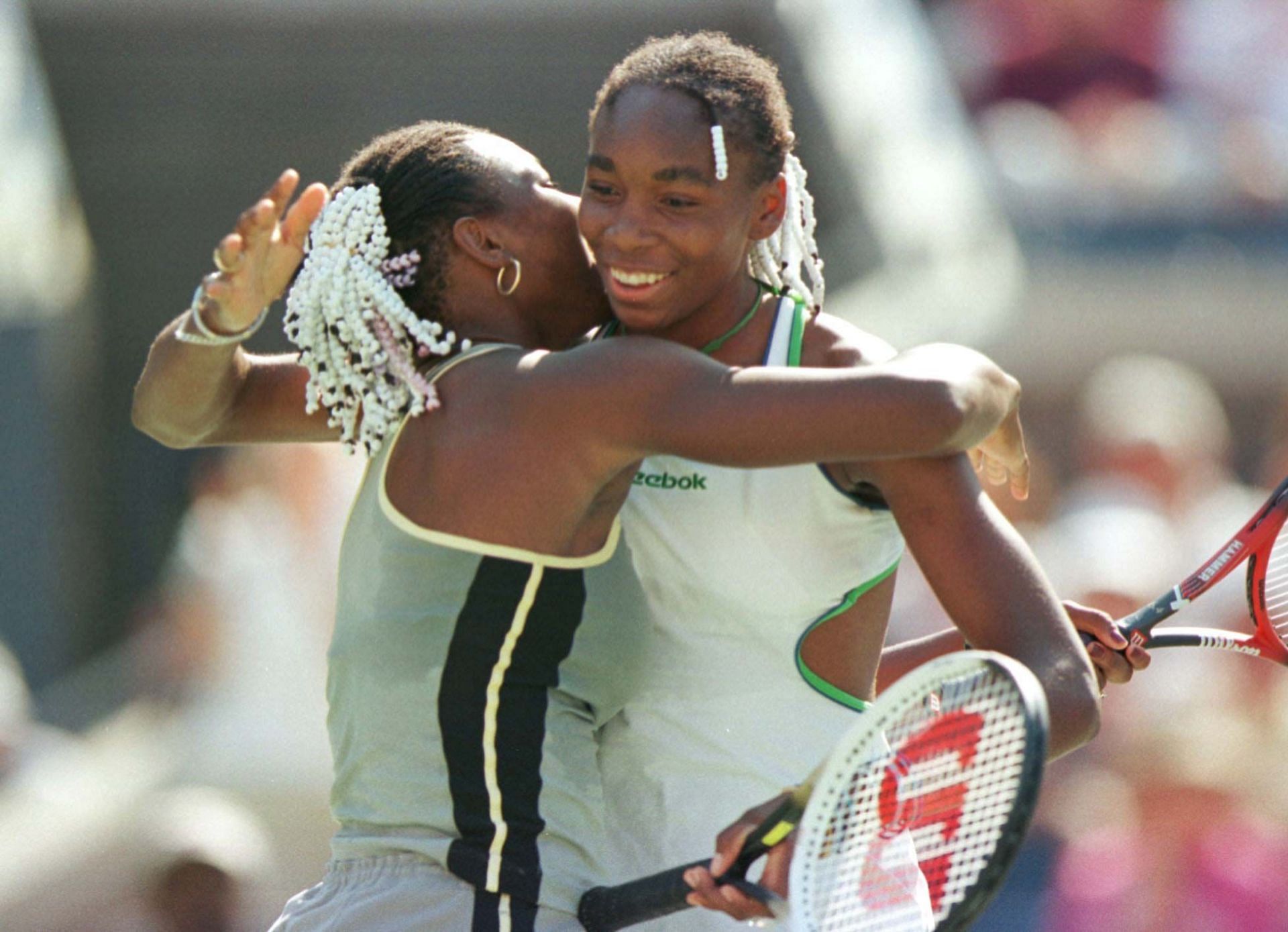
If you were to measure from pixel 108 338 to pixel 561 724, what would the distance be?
6.57 metres

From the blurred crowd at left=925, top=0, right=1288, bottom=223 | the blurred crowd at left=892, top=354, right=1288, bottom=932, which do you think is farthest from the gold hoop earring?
the blurred crowd at left=925, top=0, right=1288, bottom=223

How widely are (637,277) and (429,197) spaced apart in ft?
1.01

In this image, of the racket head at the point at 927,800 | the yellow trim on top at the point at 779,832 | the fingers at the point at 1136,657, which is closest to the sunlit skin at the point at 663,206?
the racket head at the point at 927,800

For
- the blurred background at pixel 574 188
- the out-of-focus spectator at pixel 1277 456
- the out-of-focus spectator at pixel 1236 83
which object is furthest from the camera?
the out-of-focus spectator at pixel 1236 83

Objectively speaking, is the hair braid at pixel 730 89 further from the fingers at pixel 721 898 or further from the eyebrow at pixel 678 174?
the fingers at pixel 721 898

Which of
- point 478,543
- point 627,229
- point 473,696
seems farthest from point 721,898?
point 627,229

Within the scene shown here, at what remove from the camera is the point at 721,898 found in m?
2.55

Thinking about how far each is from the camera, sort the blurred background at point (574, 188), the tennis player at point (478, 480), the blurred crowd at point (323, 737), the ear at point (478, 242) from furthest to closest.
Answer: the blurred background at point (574, 188) < the blurred crowd at point (323, 737) < the ear at point (478, 242) < the tennis player at point (478, 480)

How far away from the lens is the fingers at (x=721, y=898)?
253 cm

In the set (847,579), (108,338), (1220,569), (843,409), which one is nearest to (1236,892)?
(1220,569)

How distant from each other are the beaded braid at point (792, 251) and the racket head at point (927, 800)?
0.75 meters

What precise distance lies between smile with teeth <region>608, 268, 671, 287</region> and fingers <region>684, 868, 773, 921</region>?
0.81m

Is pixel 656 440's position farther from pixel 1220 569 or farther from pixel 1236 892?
pixel 1236 892

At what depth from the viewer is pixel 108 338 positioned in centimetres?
885
